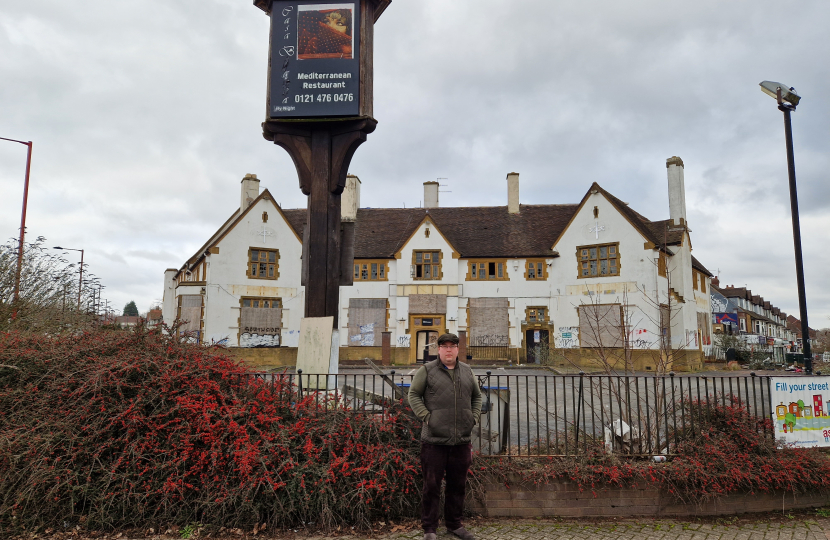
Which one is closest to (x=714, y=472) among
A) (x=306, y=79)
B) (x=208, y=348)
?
(x=208, y=348)

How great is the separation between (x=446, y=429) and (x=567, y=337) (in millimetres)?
25522

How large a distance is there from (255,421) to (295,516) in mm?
1090

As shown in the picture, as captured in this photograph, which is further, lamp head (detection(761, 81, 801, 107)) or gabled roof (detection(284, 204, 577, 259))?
gabled roof (detection(284, 204, 577, 259))

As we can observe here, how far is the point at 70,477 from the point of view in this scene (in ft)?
17.9

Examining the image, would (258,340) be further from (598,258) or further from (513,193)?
(598,258)

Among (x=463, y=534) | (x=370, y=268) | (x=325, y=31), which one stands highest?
(x=325, y=31)

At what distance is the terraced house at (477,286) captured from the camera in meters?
28.1

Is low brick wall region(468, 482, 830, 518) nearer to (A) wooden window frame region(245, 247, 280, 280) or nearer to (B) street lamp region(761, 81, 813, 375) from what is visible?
(B) street lamp region(761, 81, 813, 375)

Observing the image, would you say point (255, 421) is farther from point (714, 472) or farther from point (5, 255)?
point (5, 255)

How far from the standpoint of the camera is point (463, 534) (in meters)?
5.32

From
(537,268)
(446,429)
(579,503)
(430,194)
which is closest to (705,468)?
(579,503)

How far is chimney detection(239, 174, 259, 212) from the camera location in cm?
3319

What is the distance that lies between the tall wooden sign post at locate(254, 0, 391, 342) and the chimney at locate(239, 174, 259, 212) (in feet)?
84.8

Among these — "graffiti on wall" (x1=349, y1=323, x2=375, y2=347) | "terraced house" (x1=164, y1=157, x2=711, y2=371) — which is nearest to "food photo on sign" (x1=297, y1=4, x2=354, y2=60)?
"terraced house" (x1=164, y1=157, x2=711, y2=371)
